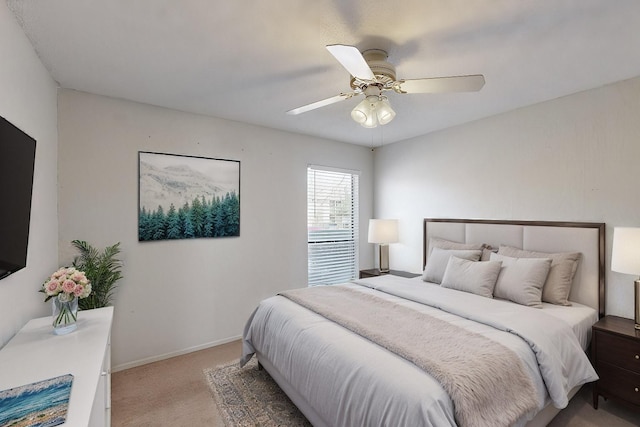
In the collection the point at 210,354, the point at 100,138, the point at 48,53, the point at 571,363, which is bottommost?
the point at 210,354

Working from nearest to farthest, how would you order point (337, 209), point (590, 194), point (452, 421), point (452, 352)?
point (452, 421) < point (452, 352) < point (590, 194) < point (337, 209)

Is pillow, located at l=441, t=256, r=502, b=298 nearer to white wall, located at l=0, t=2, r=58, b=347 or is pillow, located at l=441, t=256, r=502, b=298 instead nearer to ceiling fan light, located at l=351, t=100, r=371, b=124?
ceiling fan light, located at l=351, t=100, r=371, b=124

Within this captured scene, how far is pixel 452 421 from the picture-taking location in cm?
132

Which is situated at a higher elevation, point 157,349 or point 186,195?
point 186,195

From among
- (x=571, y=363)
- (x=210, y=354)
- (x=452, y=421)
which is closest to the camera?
(x=452, y=421)

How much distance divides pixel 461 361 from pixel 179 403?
2154mm

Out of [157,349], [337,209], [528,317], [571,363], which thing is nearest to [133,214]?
[157,349]

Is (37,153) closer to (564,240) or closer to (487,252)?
(487,252)

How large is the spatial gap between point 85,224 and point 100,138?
2.65 feet

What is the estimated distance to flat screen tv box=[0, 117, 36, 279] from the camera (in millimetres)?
1429

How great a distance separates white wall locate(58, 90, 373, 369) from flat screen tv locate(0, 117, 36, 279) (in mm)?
1093

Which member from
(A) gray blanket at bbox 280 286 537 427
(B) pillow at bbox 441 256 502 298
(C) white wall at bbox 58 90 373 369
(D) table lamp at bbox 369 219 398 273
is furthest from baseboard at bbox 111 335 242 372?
(B) pillow at bbox 441 256 502 298

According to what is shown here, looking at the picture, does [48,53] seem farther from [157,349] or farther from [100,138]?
[157,349]

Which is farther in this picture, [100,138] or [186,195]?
[186,195]
